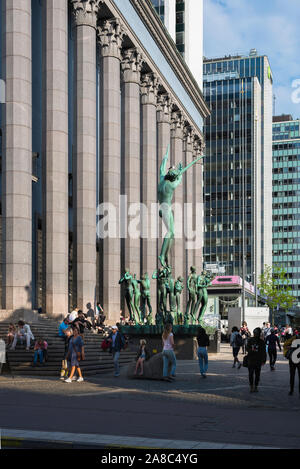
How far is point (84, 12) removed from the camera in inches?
1681

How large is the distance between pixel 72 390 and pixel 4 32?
2034cm

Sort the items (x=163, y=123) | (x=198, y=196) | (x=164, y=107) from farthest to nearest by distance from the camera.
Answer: (x=198, y=196)
(x=164, y=107)
(x=163, y=123)

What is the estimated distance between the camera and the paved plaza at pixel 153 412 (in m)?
11.2

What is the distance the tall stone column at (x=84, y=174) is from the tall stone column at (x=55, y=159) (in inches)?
113

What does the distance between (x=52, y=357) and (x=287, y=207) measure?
6405 inches

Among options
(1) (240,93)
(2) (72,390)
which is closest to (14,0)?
(2) (72,390)

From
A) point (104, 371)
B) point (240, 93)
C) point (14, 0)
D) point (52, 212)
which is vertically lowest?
point (104, 371)

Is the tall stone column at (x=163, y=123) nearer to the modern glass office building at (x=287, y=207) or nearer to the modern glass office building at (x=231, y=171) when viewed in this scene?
the modern glass office building at (x=231, y=171)

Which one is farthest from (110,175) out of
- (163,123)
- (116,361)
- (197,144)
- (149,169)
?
(197,144)

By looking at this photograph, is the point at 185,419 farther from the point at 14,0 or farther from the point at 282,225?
the point at 282,225

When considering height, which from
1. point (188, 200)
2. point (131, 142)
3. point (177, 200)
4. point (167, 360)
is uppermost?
point (131, 142)

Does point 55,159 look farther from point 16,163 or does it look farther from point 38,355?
point 38,355

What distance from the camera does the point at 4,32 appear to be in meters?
34.2

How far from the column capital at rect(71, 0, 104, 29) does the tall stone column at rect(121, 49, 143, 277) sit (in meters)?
10.1
